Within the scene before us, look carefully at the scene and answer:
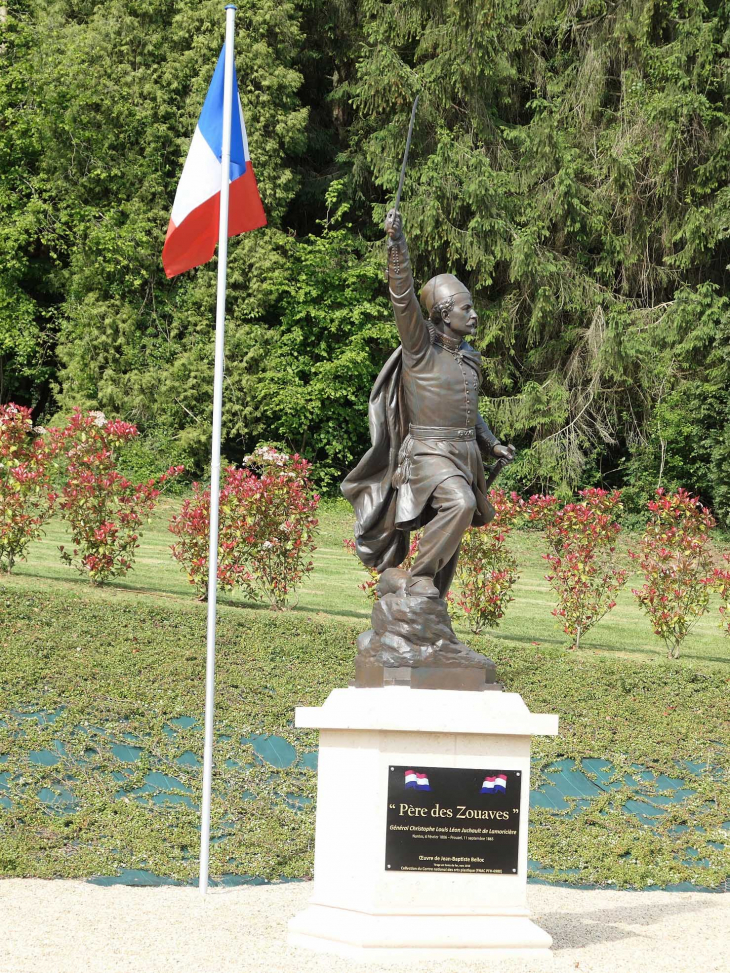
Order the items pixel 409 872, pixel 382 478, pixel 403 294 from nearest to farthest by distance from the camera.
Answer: pixel 409 872
pixel 403 294
pixel 382 478

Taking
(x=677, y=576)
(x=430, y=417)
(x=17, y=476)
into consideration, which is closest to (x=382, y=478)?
(x=430, y=417)

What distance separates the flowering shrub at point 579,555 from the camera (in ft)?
41.4

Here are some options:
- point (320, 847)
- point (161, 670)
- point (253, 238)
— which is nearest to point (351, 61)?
point (253, 238)

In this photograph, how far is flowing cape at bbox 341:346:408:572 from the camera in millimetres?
6848

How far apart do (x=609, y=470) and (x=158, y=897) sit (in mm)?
18841

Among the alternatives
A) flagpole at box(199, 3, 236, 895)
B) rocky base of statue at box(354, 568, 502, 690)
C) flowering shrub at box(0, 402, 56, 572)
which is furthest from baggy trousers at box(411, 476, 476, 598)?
flowering shrub at box(0, 402, 56, 572)

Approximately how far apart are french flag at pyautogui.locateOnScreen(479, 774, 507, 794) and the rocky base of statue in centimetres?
47

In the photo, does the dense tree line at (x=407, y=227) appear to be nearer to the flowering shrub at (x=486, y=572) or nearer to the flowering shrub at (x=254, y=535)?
the flowering shrub at (x=486, y=572)

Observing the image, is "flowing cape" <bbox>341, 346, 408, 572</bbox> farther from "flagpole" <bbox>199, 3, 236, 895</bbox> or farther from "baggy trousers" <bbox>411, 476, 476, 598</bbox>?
"flagpole" <bbox>199, 3, 236, 895</bbox>

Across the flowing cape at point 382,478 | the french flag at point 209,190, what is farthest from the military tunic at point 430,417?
the french flag at point 209,190

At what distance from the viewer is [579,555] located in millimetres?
12680

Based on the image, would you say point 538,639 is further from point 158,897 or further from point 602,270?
point 602,270

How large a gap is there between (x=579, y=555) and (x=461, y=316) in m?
6.41

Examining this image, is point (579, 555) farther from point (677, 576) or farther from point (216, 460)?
point (216, 460)
